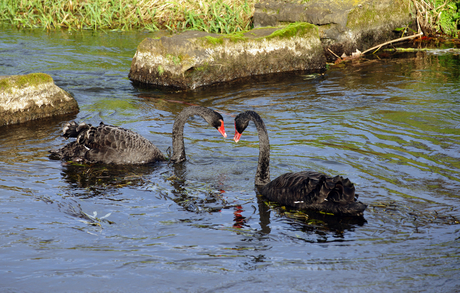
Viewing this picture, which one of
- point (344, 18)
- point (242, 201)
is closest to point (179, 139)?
point (242, 201)

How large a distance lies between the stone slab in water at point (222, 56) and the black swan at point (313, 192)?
5.03 m

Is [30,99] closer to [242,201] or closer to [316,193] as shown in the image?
[242,201]

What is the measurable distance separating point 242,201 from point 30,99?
194 inches

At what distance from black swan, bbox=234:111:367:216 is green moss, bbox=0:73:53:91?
14.9 ft

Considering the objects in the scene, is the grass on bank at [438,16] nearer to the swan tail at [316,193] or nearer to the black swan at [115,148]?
the black swan at [115,148]

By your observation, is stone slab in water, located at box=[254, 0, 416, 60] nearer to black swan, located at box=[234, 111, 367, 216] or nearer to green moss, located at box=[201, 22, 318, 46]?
green moss, located at box=[201, 22, 318, 46]

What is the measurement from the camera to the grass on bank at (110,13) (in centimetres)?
1479

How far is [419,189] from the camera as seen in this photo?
5.36 meters

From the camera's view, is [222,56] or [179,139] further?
[222,56]

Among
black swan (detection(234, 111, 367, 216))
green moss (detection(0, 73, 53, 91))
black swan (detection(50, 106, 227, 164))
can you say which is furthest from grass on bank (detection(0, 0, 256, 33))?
black swan (detection(234, 111, 367, 216))

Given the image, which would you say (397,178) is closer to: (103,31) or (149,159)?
(149,159)

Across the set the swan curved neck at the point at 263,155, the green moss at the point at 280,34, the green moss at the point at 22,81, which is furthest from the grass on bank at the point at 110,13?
the swan curved neck at the point at 263,155

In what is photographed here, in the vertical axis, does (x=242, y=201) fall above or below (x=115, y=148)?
below

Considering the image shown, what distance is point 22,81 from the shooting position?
8.44 metres
